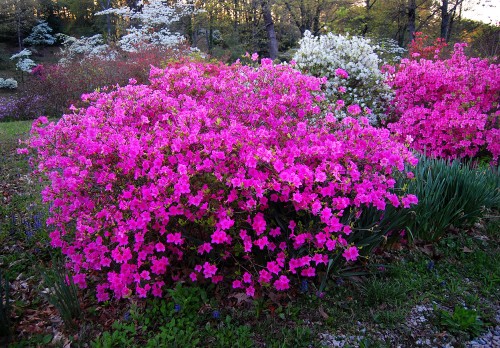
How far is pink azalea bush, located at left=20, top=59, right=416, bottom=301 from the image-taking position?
2.41 m

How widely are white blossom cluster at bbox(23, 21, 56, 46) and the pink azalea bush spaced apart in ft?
95.2

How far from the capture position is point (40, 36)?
89.2ft

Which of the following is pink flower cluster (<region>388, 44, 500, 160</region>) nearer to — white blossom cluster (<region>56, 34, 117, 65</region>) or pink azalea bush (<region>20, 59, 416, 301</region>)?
pink azalea bush (<region>20, 59, 416, 301</region>)

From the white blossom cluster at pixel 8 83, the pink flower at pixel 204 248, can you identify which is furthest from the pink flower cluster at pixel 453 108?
the white blossom cluster at pixel 8 83

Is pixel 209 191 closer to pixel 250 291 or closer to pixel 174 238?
pixel 174 238

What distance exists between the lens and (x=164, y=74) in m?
4.07

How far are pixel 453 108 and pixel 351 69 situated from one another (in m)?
1.82

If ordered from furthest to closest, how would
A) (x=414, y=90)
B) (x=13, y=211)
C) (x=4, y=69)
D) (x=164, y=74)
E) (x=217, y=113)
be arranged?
(x=4, y=69) < (x=414, y=90) < (x=13, y=211) < (x=164, y=74) < (x=217, y=113)

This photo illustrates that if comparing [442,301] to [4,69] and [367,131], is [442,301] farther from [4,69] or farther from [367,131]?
[4,69]

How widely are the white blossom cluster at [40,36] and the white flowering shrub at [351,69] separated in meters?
27.2

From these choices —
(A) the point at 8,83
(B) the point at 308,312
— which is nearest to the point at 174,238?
(B) the point at 308,312

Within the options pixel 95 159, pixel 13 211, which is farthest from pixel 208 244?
pixel 13 211

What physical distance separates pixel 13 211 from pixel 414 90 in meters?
5.84

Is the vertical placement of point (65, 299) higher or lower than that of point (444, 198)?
lower
